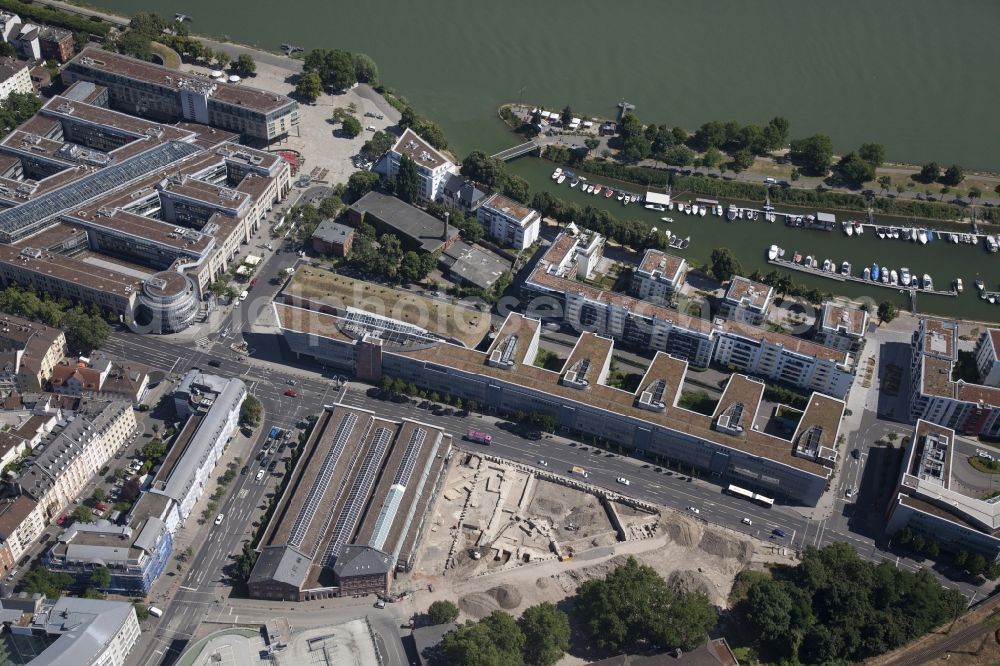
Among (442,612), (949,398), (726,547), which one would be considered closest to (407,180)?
(442,612)

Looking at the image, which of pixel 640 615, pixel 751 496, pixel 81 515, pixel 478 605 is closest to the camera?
pixel 640 615

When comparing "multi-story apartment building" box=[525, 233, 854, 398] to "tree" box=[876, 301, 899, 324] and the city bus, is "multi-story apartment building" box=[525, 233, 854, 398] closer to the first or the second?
"tree" box=[876, 301, 899, 324]

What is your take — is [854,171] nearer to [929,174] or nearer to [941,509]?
[929,174]

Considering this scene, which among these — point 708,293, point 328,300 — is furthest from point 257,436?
point 708,293

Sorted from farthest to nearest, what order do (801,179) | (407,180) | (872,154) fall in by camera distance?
(872,154) → (801,179) → (407,180)

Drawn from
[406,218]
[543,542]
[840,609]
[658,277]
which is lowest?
[543,542]

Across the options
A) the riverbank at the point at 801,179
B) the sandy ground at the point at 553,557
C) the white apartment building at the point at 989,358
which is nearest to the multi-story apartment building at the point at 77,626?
the sandy ground at the point at 553,557

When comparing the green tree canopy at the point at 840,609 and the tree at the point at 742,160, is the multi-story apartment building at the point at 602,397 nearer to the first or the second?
the green tree canopy at the point at 840,609
